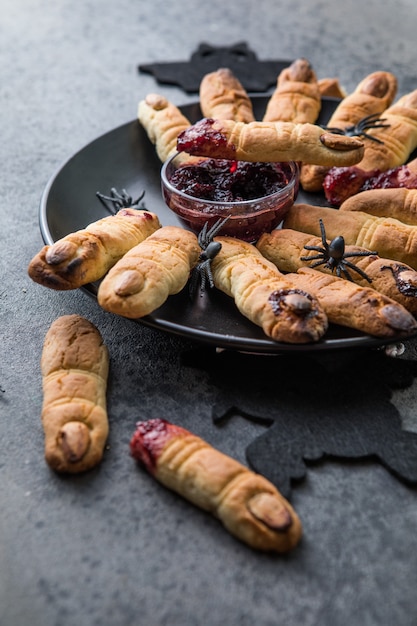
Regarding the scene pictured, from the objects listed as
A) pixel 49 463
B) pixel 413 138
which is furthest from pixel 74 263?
pixel 413 138

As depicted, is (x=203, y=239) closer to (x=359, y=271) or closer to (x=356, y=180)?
(x=359, y=271)

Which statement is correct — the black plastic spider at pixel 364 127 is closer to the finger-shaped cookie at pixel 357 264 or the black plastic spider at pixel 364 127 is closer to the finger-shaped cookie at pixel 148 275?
the finger-shaped cookie at pixel 357 264

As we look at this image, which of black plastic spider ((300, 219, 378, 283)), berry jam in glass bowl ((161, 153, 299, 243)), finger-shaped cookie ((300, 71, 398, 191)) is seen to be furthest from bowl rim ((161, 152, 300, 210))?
finger-shaped cookie ((300, 71, 398, 191))

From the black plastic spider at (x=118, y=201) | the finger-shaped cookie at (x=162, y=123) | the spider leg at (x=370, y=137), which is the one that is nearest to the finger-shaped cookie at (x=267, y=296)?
the black plastic spider at (x=118, y=201)

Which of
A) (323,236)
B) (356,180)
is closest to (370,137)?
(356,180)

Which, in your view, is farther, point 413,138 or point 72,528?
point 413,138

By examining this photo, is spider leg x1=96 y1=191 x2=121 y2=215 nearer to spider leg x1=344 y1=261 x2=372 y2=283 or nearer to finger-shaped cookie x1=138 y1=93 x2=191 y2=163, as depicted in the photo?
finger-shaped cookie x1=138 y1=93 x2=191 y2=163

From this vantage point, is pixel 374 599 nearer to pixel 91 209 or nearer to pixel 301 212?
pixel 301 212
